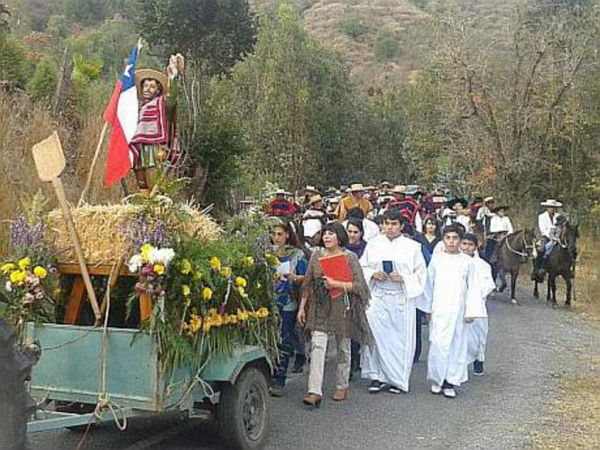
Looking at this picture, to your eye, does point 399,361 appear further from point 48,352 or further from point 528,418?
point 48,352

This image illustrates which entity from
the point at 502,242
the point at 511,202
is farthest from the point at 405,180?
the point at 502,242

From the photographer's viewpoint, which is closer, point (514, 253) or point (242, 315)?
point (242, 315)

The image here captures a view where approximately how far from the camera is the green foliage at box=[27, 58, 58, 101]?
684 inches

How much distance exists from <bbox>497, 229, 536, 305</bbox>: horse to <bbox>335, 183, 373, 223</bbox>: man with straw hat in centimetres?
471

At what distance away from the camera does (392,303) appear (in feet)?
33.7

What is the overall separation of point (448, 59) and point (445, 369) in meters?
19.6

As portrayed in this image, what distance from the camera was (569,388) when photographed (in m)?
10.5

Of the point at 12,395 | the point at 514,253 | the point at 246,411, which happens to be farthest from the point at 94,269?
the point at 514,253

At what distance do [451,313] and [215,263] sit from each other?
4.05 meters

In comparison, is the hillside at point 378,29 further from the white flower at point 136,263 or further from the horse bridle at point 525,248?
the white flower at point 136,263

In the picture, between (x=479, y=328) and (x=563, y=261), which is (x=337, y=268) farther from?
(x=563, y=261)

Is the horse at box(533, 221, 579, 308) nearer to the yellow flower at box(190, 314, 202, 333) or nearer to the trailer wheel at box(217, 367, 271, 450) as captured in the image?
the trailer wheel at box(217, 367, 271, 450)

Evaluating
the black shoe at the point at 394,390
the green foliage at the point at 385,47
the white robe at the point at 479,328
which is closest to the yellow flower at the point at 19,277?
the black shoe at the point at 394,390

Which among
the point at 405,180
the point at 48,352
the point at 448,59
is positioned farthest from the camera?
the point at 405,180
